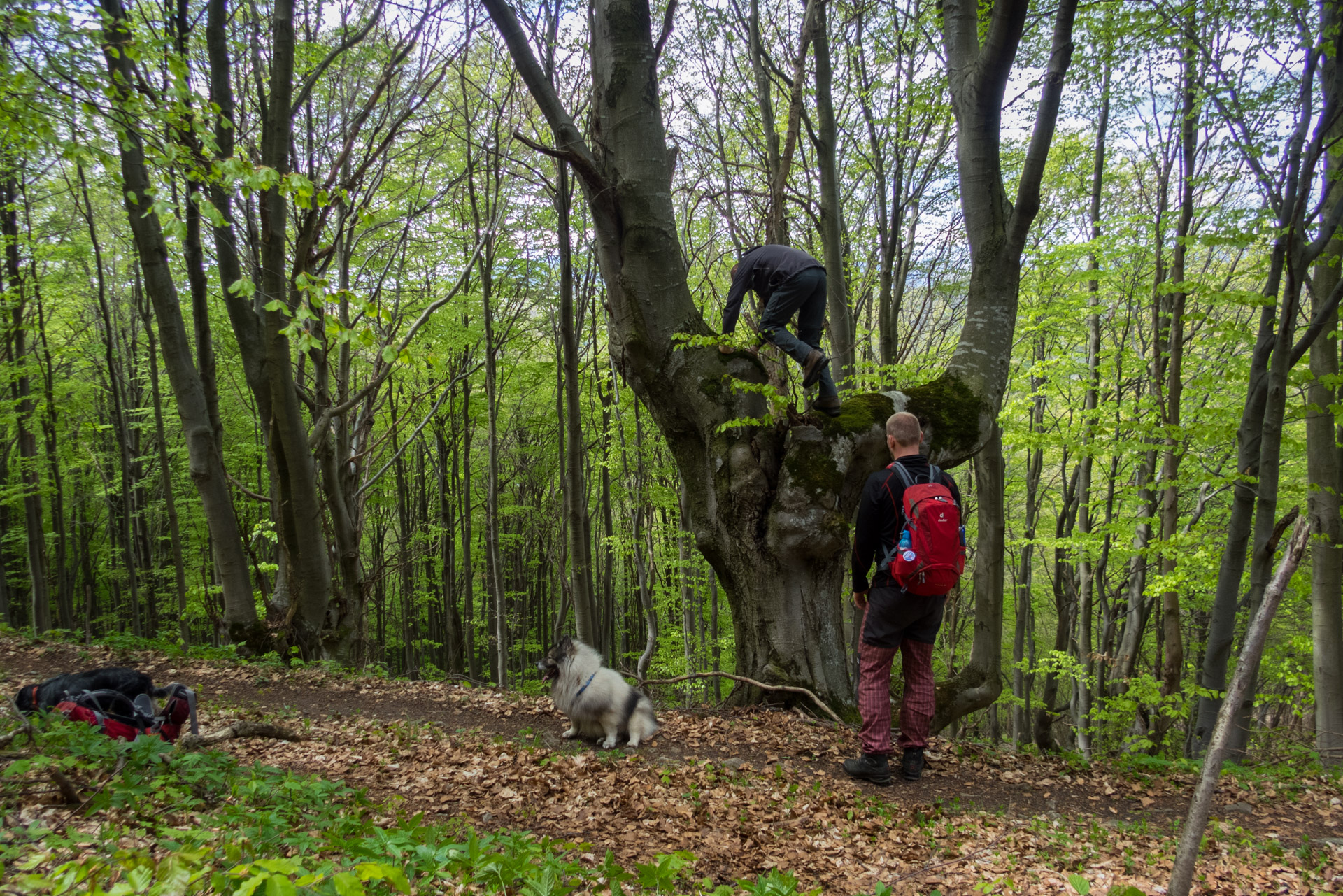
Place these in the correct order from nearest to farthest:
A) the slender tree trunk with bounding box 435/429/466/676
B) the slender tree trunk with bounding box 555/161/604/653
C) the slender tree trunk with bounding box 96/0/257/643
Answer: the slender tree trunk with bounding box 555/161/604/653, the slender tree trunk with bounding box 96/0/257/643, the slender tree trunk with bounding box 435/429/466/676

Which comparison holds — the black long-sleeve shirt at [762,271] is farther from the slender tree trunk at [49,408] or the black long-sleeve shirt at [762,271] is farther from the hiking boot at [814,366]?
the slender tree trunk at [49,408]

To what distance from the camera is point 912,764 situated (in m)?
4.32

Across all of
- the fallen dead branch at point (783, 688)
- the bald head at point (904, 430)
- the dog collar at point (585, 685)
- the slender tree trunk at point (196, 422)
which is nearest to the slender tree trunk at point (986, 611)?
the fallen dead branch at point (783, 688)

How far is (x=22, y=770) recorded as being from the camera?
255 centimetres

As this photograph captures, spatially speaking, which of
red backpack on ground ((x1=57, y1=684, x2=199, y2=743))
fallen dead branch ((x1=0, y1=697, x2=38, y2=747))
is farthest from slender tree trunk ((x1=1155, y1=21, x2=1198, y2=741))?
fallen dead branch ((x1=0, y1=697, x2=38, y2=747))

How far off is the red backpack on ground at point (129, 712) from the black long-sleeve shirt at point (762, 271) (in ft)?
14.5

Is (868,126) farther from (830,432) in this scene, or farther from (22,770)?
(22,770)

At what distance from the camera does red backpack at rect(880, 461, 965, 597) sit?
3.93m

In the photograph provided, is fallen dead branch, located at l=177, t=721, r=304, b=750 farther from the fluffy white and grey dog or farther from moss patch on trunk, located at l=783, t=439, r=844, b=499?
moss patch on trunk, located at l=783, t=439, r=844, b=499

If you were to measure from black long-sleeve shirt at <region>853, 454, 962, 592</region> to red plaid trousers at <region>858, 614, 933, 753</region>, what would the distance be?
460 mm

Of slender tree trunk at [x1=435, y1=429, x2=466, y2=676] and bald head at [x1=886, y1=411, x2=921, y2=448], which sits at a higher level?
bald head at [x1=886, y1=411, x2=921, y2=448]

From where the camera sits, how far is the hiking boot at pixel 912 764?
Answer: 14.1 ft

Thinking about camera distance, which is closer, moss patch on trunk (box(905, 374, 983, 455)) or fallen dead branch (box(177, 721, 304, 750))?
fallen dead branch (box(177, 721, 304, 750))

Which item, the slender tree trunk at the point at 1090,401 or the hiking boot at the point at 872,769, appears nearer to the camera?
the hiking boot at the point at 872,769
